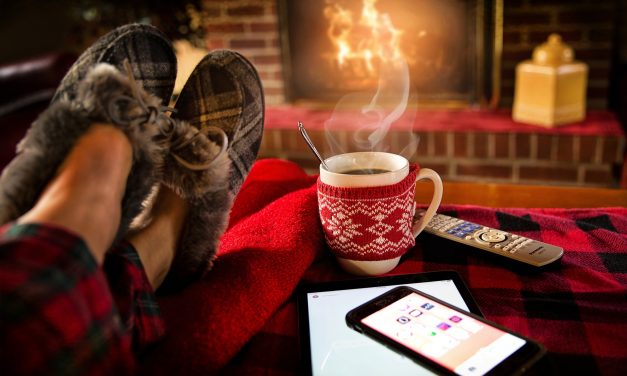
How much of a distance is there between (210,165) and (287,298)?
0.14 m

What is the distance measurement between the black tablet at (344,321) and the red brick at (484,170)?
46.4 inches

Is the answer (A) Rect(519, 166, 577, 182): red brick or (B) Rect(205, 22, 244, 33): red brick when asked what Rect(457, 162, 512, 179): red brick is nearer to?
(A) Rect(519, 166, 577, 182): red brick

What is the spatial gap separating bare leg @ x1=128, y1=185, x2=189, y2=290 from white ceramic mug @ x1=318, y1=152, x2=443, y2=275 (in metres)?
0.14

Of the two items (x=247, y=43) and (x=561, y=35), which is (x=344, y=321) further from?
(x=247, y=43)

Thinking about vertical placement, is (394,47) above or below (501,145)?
above

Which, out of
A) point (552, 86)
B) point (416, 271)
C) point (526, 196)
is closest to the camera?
point (416, 271)

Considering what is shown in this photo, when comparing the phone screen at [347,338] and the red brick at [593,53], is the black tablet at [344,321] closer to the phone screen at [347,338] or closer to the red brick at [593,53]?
the phone screen at [347,338]

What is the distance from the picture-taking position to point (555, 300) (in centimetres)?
49

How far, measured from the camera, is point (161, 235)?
52 centimetres

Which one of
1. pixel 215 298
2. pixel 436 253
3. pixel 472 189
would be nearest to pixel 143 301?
pixel 215 298

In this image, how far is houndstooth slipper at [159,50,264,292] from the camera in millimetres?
521

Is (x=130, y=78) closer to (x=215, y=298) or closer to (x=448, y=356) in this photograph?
(x=215, y=298)

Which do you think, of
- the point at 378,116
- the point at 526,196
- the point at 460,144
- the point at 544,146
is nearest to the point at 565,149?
the point at 544,146

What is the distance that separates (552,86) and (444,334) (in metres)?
1.22
